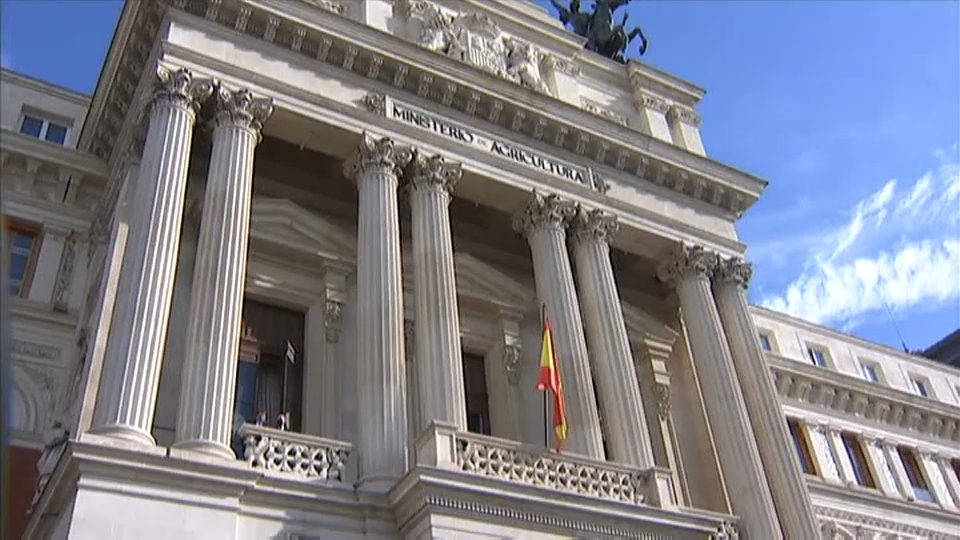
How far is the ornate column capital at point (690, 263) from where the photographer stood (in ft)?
74.3

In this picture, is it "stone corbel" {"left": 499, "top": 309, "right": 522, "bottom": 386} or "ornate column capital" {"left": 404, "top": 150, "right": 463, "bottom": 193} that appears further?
"stone corbel" {"left": 499, "top": 309, "right": 522, "bottom": 386}

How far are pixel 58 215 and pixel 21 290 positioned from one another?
77.4 inches

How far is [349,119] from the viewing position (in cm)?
1903

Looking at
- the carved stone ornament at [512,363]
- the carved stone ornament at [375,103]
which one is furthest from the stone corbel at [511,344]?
the carved stone ornament at [375,103]

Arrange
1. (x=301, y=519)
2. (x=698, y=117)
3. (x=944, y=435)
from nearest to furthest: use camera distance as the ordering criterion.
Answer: (x=301, y=519) → (x=698, y=117) → (x=944, y=435)

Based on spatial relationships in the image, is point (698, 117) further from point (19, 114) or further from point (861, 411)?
point (19, 114)

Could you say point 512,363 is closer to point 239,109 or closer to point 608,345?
point 608,345

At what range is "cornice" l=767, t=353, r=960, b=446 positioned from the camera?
30.5 metres

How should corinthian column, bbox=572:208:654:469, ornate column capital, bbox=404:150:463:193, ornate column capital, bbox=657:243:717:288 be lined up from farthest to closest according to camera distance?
ornate column capital, bbox=657:243:717:288 < ornate column capital, bbox=404:150:463:193 < corinthian column, bbox=572:208:654:469

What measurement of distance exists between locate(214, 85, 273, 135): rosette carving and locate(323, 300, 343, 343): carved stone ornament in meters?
3.90

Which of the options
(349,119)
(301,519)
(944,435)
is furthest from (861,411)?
(301,519)

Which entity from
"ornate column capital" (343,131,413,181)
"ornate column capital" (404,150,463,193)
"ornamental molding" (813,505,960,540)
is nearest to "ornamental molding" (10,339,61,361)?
"ornate column capital" (343,131,413,181)

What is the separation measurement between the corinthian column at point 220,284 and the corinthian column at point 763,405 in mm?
11262

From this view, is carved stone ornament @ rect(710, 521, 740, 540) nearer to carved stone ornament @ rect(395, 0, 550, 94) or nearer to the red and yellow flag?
the red and yellow flag
